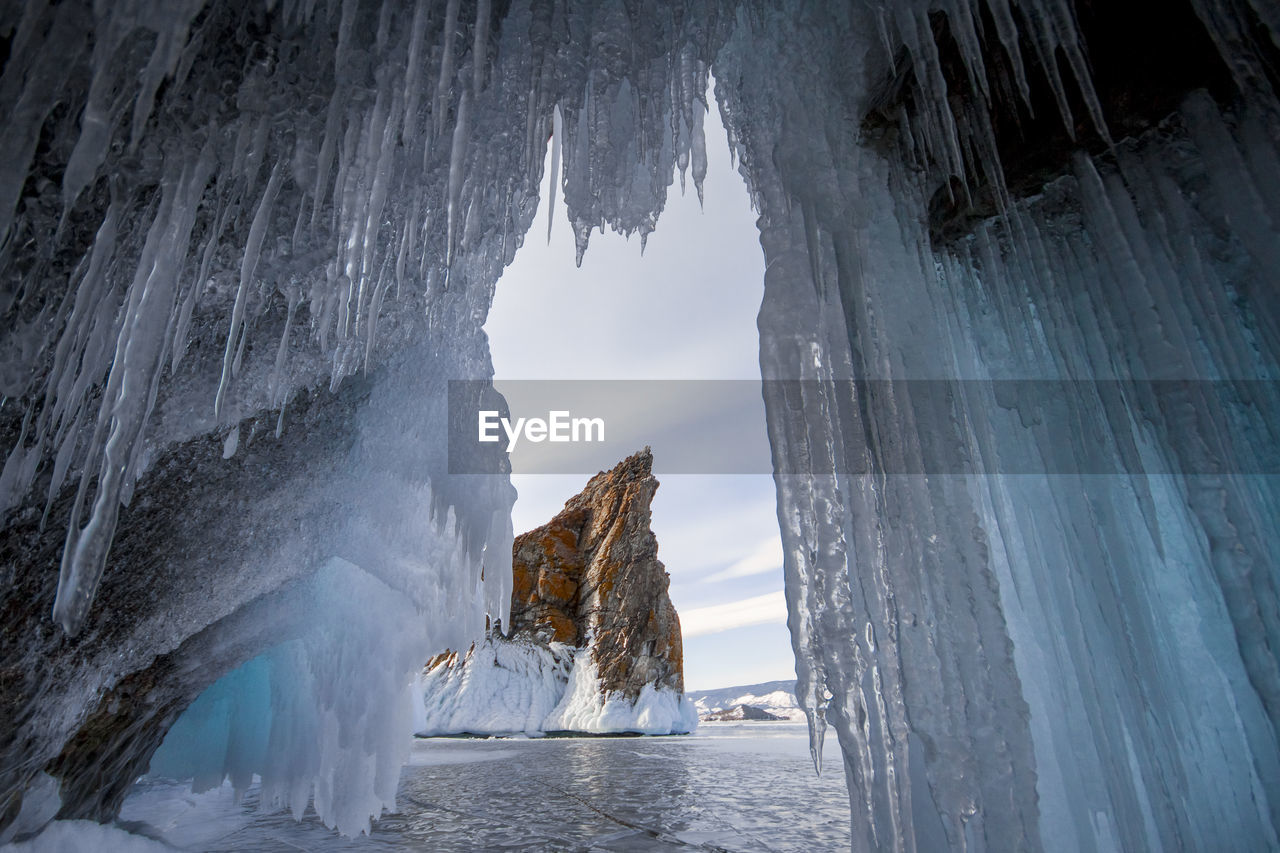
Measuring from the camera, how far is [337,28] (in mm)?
2262

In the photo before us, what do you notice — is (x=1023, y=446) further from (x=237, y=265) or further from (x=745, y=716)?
(x=745, y=716)

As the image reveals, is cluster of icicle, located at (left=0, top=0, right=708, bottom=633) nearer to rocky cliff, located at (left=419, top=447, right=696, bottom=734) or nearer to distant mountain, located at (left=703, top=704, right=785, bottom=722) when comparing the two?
rocky cliff, located at (left=419, top=447, right=696, bottom=734)

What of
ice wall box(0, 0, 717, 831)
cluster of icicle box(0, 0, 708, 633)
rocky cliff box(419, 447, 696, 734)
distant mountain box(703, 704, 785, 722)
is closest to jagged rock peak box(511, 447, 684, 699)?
rocky cliff box(419, 447, 696, 734)

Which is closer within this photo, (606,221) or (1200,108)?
(1200,108)

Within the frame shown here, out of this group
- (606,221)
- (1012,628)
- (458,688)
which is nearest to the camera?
(1012,628)

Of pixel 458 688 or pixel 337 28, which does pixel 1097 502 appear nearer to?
pixel 337 28

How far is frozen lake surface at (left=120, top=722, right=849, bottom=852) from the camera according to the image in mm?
4000

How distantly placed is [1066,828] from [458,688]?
29.2 metres

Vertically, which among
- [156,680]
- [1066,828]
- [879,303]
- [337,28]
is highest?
[337,28]

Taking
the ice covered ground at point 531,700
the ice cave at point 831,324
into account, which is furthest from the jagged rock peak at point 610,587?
the ice cave at point 831,324

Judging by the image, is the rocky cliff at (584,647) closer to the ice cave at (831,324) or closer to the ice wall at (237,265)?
the ice wall at (237,265)

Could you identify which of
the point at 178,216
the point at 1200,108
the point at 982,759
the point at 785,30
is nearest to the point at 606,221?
the point at 785,30

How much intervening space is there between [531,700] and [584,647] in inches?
136

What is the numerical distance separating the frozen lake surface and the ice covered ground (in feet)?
62.6
